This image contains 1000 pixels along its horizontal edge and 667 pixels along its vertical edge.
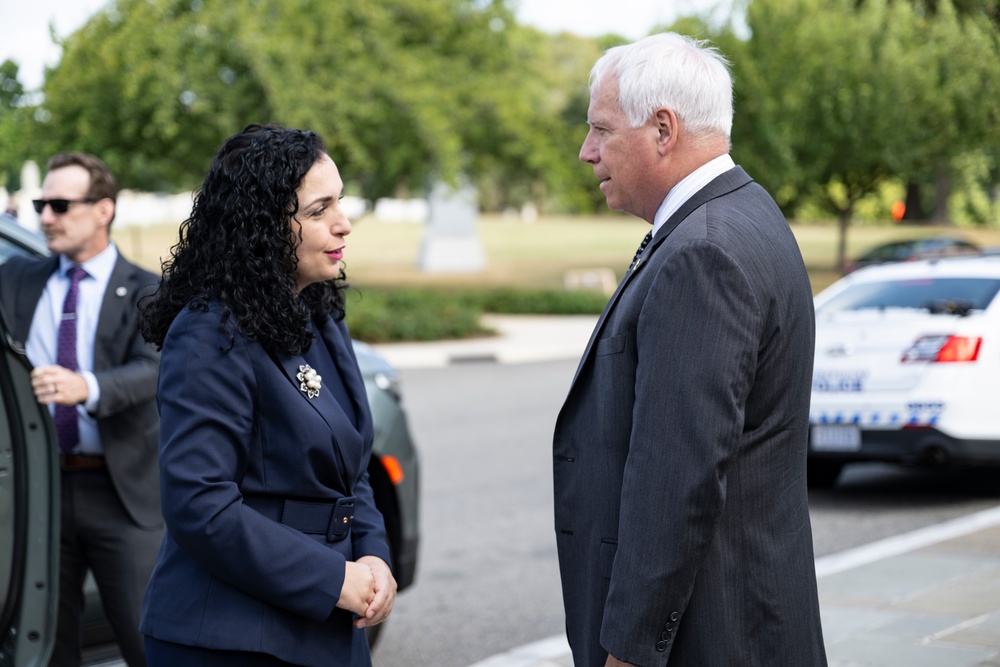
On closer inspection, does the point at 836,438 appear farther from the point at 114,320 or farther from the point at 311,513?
the point at 311,513

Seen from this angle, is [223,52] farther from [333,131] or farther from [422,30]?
[422,30]

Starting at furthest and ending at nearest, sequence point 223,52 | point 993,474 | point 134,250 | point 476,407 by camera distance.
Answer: point 134,250
point 223,52
point 476,407
point 993,474

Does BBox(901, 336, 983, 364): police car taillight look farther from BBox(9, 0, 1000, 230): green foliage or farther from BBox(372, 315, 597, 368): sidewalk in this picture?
BBox(372, 315, 597, 368): sidewalk

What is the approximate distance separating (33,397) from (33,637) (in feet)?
2.20

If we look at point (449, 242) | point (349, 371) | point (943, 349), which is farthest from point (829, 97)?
point (349, 371)

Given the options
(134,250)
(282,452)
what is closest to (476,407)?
(282,452)

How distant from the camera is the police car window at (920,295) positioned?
8125mm

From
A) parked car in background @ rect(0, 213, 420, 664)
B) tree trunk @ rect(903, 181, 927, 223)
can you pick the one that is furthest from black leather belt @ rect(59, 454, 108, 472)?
tree trunk @ rect(903, 181, 927, 223)

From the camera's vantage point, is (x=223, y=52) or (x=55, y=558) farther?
(x=223, y=52)

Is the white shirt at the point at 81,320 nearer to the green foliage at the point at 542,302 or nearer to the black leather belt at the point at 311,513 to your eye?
the black leather belt at the point at 311,513

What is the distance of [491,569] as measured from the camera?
22.2 feet

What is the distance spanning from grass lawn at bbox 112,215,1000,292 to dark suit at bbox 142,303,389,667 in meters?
26.4

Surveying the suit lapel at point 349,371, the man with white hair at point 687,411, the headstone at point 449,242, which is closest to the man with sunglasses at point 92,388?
the suit lapel at point 349,371

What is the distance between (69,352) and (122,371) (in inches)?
9.2
